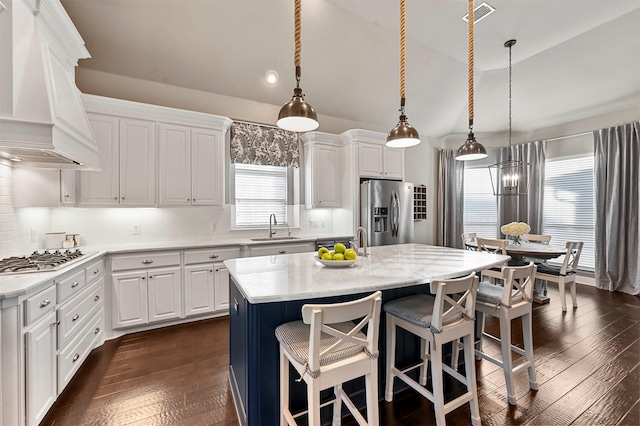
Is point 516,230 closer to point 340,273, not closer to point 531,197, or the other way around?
point 531,197

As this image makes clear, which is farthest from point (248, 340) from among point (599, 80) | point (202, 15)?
point (599, 80)

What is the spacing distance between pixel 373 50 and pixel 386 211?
2.41 m

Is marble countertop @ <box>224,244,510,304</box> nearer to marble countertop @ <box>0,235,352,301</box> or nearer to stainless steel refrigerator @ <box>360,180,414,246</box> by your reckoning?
marble countertop @ <box>0,235,352,301</box>

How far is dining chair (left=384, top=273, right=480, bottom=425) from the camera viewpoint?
1.56 m

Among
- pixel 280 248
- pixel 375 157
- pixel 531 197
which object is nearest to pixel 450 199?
pixel 531 197

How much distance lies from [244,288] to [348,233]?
123 inches

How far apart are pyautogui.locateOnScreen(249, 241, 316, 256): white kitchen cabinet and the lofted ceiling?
2.25m

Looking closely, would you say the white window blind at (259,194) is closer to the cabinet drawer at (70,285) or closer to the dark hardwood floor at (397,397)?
the dark hardwood floor at (397,397)

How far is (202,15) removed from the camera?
10.2 feet

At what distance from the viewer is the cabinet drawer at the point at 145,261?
2885 millimetres

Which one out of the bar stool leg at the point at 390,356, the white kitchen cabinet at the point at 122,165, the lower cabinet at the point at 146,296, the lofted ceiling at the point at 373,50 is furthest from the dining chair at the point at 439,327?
the lofted ceiling at the point at 373,50

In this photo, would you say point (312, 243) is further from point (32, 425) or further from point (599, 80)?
point (599, 80)

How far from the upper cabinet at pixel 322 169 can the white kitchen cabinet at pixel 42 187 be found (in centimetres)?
290

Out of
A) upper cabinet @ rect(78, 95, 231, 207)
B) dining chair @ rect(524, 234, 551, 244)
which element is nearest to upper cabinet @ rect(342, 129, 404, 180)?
upper cabinet @ rect(78, 95, 231, 207)
